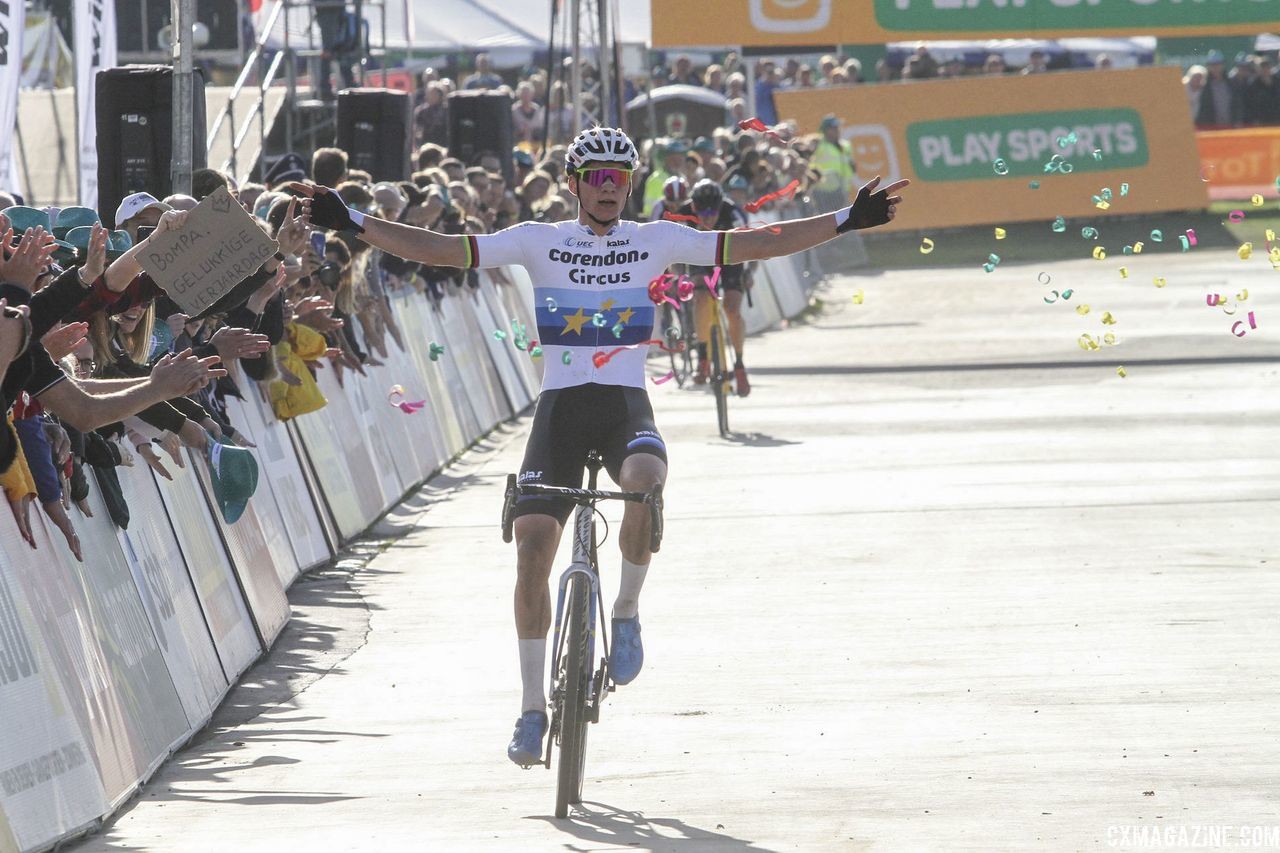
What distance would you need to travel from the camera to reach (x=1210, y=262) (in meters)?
36.3

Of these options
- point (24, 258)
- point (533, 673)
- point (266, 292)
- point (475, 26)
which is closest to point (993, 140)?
point (475, 26)

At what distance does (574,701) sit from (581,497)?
0.66 m

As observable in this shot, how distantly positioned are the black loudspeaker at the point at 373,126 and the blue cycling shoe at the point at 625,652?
13.7 meters

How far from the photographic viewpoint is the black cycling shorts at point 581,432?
25.4ft

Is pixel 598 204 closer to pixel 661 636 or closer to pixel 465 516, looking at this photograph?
pixel 661 636

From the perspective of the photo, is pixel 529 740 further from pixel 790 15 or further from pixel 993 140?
pixel 790 15

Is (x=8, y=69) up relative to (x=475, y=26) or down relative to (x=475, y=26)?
Result: down

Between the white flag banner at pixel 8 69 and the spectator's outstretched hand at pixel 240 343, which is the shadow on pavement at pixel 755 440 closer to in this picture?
the white flag banner at pixel 8 69

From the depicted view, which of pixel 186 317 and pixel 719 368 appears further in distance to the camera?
pixel 719 368

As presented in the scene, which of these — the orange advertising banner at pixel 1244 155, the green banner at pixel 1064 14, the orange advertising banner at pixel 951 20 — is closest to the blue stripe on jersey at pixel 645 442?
the orange advertising banner at pixel 951 20

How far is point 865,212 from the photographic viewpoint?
801 centimetres

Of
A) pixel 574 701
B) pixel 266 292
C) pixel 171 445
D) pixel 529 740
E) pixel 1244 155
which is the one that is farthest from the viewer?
pixel 1244 155

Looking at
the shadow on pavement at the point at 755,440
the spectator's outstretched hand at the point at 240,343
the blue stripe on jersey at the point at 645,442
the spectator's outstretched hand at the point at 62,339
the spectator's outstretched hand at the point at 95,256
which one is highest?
the spectator's outstretched hand at the point at 95,256

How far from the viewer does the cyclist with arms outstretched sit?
7645 mm
